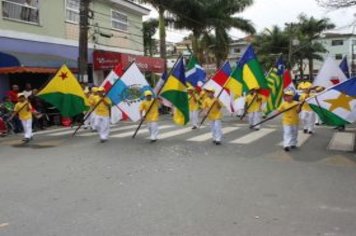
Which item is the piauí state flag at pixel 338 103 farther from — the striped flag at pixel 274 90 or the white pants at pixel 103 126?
the white pants at pixel 103 126

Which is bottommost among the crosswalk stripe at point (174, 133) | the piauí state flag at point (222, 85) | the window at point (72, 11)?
the crosswalk stripe at point (174, 133)

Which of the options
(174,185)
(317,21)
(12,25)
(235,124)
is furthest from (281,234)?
(317,21)

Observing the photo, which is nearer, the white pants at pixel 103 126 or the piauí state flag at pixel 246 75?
the white pants at pixel 103 126

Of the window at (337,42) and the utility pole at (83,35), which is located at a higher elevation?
the window at (337,42)

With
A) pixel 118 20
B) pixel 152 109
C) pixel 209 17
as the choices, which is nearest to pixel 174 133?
pixel 152 109

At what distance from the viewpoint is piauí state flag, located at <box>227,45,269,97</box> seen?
16.0 meters

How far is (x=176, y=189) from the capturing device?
28.7 feet

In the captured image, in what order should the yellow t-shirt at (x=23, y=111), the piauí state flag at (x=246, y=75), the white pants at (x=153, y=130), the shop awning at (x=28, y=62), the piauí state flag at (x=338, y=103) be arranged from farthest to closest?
the shop awning at (x=28, y=62)
the piauí state flag at (x=246, y=75)
the yellow t-shirt at (x=23, y=111)
the white pants at (x=153, y=130)
the piauí state flag at (x=338, y=103)

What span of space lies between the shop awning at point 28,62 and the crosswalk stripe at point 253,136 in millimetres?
8895

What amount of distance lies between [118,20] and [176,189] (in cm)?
2478

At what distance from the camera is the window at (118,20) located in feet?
104

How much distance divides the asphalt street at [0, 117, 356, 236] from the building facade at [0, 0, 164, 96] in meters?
7.92

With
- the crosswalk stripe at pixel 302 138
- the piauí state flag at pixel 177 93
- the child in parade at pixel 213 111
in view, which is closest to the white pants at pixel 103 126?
the piauí state flag at pixel 177 93

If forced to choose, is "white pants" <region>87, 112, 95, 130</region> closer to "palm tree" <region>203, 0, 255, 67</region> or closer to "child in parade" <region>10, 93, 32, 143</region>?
"child in parade" <region>10, 93, 32, 143</region>
